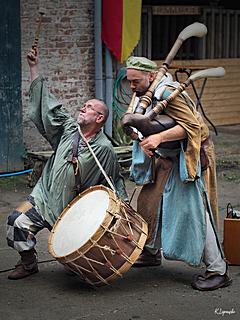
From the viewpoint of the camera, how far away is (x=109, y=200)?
17.0 feet

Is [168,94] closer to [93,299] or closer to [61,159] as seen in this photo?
[61,159]

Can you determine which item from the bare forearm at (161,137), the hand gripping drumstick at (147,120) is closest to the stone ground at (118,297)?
the bare forearm at (161,137)

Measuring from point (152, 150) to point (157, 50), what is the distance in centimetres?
721

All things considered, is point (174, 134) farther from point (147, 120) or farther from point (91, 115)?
point (91, 115)

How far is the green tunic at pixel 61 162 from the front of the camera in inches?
218

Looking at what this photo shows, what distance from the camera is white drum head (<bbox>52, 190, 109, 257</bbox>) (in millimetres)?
5113

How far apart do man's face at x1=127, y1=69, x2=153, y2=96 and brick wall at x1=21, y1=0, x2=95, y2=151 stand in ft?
14.1

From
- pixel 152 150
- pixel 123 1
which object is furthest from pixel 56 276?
pixel 123 1

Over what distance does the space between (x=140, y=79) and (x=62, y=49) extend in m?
4.54

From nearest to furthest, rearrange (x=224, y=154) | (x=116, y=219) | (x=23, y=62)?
1. (x=116, y=219)
2. (x=23, y=62)
3. (x=224, y=154)

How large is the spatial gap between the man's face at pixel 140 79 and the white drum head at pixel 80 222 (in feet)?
2.47

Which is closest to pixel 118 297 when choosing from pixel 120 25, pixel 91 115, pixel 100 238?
pixel 100 238

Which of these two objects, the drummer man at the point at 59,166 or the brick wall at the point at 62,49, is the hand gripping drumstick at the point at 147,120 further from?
the brick wall at the point at 62,49

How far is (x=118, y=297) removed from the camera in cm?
539
